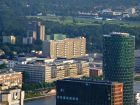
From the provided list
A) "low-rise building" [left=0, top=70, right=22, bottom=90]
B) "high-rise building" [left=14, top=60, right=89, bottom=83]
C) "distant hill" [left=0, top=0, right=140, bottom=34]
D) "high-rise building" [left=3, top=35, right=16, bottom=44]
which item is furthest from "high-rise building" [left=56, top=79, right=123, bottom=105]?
"distant hill" [left=0, top=0, right=140, bottom=34]

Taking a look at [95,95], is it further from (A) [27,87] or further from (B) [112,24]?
(B) [112,24]

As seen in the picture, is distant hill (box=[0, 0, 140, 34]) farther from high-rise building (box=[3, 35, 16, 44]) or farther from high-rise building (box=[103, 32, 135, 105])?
high-rise building (box=[103, 32, 135, 105])

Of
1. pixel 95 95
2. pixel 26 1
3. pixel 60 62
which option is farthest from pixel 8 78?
pixel 26 1

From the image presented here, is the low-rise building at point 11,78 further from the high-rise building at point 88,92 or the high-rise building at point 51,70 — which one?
the high-rise building at point 88,92

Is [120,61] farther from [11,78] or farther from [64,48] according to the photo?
[64,48]

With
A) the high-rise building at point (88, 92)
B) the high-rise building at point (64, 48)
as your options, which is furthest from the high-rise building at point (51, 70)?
the high-rise building at point (88, 92)
